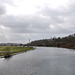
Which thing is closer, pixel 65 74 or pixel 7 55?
pixel 65 74

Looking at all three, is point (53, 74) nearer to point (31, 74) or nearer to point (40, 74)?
point (40, 74)

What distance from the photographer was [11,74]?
Answer: 27.9m

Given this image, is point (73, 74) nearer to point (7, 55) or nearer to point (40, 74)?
point (40, 74)

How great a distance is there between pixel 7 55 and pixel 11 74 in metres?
40.1

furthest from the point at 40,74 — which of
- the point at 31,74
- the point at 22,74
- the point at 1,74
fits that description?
the point at 1,74

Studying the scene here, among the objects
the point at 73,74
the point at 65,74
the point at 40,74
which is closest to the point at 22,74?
the point at 40,74

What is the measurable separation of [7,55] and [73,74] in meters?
45.2

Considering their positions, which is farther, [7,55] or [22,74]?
[7,55]

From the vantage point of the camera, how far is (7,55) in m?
66.6

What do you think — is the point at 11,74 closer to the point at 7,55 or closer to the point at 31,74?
the point at 31,74

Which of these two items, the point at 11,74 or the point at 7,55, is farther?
the point at 7,55

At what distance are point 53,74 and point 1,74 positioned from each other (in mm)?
11788

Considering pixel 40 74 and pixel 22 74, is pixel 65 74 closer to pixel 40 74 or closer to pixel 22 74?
pixel 40 74

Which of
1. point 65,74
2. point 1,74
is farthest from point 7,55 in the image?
point 65,74
